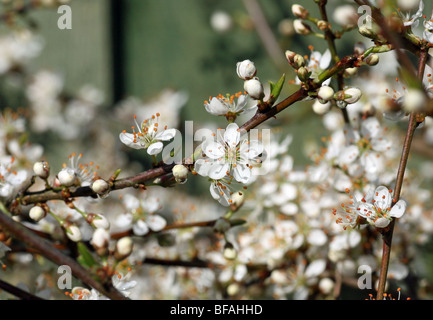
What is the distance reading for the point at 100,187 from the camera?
81cm

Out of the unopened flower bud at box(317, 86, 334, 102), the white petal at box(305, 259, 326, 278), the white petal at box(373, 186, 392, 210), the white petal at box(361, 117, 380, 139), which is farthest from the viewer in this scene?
the white petal at box(305, 259, 326, 278)

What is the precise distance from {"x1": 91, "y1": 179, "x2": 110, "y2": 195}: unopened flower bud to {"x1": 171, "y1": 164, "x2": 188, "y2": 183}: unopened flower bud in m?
0.13

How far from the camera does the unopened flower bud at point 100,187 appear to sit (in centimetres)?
81

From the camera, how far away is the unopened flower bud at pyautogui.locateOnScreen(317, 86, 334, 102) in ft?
2.45

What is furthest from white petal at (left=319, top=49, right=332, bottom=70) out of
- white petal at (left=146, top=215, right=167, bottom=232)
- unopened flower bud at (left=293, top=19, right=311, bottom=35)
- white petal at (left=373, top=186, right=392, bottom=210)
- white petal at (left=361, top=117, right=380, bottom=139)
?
white petal at (left=146, top=215, right=167, bottom=232)

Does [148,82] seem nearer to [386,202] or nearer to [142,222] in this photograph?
[142,222]

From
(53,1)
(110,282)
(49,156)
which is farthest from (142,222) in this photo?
(49,156)

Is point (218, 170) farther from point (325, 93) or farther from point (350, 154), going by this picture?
point (350, 154)

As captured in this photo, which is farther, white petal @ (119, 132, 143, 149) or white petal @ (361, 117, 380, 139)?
white petal @ (361, 117, 380, 139)

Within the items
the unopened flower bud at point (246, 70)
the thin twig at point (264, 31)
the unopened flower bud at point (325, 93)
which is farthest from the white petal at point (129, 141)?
the thin twig at point (264, 31)

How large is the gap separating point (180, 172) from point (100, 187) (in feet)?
0.49

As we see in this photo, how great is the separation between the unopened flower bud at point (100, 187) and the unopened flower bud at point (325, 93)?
39 centimetres

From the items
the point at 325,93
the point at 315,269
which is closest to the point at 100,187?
the point at 325,93

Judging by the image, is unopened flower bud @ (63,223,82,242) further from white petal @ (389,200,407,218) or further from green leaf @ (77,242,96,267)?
white petal @ (389,200,407,218)
